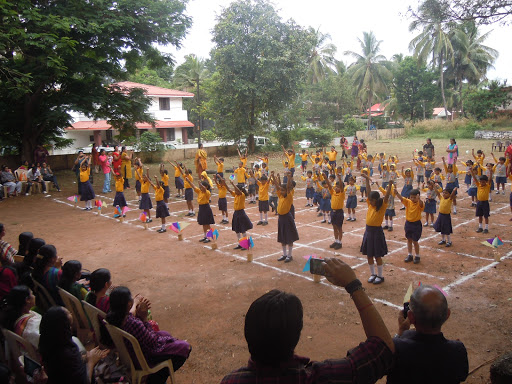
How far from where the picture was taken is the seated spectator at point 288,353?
74.7 inches

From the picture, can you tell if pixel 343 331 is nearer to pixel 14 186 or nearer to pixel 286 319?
pixel 286 319

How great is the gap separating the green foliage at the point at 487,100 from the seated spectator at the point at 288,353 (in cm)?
4348

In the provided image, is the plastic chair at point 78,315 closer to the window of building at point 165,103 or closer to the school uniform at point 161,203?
the school uniform at point 161,203

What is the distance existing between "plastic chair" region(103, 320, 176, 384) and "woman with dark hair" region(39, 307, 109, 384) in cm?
38

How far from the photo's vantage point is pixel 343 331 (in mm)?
5664

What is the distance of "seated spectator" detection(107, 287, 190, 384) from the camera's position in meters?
3.58

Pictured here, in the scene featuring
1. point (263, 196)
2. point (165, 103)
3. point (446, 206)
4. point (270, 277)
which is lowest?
point (270, 277)

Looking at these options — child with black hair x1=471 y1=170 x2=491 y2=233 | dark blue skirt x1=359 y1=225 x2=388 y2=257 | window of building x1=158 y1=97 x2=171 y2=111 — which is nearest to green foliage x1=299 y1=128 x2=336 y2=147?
window of building x1=158 y1=97 x2=171 y2=111

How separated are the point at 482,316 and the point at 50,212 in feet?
46.4

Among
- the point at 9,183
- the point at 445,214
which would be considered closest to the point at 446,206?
the point at 445,214

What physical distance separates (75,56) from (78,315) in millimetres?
15945

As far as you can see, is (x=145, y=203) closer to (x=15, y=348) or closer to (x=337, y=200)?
(x=337, y=200)

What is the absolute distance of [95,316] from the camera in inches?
159

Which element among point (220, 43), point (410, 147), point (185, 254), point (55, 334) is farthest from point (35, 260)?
point (410, 147)
